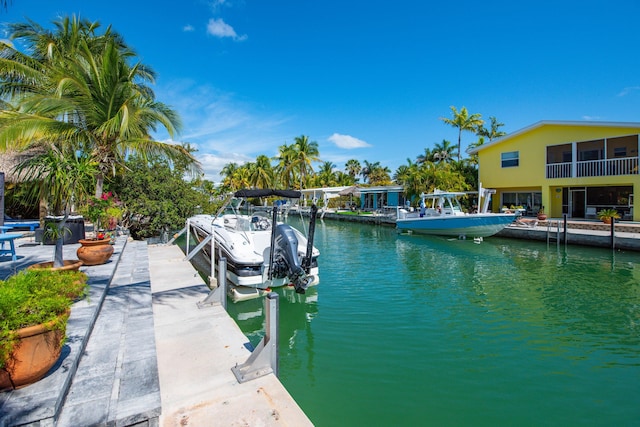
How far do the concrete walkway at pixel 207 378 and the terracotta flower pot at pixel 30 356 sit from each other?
955 mm

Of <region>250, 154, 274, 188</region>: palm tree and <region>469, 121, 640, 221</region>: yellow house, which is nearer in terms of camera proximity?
<region>469, 121, 640, 221</region>: yellow house

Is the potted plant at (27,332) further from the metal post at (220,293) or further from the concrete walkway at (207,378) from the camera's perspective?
the metal post at (220,293)

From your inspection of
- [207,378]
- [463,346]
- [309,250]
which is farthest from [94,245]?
[463,346]

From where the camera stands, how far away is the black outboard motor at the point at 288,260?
589 centimetres

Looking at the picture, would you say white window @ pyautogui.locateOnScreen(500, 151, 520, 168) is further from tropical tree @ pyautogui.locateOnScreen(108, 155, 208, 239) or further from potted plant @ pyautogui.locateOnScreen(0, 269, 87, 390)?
potted plant @ pyautogui.locateOnScreen(0, 269, 87, 390)

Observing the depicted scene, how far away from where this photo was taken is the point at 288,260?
6211mm

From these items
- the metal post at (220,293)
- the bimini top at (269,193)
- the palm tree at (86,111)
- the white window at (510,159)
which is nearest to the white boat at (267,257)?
the bimini top at (269,193)

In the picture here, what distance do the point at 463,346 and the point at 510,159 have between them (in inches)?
782

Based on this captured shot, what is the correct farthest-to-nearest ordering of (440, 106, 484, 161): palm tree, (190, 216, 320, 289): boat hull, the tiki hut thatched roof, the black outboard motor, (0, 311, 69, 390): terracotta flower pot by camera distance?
(440, 106, 484, 161): palm tree < the tiki hut thatched roof < (190, 216, 320, 289): boat hull < the black outboard motor < (0, 311, 69, 390): terracotta flower pot

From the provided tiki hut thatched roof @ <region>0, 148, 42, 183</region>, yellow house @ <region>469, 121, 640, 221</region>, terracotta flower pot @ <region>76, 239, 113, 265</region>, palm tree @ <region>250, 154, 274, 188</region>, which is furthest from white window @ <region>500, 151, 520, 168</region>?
palm tree @ <region>250, 154, 274, 188</region>

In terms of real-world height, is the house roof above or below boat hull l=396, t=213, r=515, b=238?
above

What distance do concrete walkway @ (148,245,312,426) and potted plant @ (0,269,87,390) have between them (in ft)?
3.20

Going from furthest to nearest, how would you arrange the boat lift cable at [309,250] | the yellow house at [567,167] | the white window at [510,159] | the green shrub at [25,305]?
the white window at [510,159] < the yellow house at [567,167] < the boat lift cable at [309,250] < the green shrub at [25,305]

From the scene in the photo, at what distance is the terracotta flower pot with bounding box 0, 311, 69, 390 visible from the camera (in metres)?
2.31
